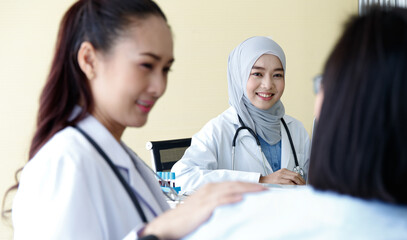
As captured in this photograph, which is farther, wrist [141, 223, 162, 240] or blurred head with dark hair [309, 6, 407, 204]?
wrist [141, 223, 162, 240]

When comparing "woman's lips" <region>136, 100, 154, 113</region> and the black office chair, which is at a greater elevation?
"woman's lips" <region>136, 100, 154, 113</region>

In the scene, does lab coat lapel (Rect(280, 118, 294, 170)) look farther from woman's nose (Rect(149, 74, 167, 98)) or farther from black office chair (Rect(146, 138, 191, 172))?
woman's nose (Rect(149, 74, 167, 98))

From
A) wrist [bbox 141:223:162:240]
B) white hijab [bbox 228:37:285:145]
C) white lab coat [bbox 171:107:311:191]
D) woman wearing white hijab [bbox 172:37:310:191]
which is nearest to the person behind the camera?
wrist [bbox 141:223:162:240]

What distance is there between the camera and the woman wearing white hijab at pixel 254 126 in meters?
2.24

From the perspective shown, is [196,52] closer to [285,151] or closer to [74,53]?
[285,151]

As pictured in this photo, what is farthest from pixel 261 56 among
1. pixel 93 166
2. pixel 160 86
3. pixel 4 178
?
pixel 4 178

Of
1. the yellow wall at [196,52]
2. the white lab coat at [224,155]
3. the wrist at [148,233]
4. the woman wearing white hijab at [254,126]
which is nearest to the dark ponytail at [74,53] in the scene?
the wrist at [148,233]

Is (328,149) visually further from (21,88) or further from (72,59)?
(21,88)

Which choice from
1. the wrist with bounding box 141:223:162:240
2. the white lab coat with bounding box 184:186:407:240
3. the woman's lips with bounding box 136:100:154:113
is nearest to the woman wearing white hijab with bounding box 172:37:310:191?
the woman's lips with bounding box 136:100:154:113

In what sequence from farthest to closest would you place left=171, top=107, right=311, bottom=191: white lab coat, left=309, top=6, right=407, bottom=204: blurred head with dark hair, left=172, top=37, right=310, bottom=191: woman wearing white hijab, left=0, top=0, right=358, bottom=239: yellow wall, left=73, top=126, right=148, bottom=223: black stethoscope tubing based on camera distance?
left=0, top=0, right=358, bottom=239: yellow wall
left=172, top=37, right=310, bottom=191: woman wearing white hijab
left=171, top=107, right=311, bottom=191: white lab coat
left=73, top=126, right=148, bottom=223: black stethoscope tubing
left=309, top=6, right=407, bottom=204: blurred head with dark hair

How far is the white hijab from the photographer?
235 centimetres

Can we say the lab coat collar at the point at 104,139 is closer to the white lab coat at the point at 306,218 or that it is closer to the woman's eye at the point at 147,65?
the woman's eye at the point at 147,65

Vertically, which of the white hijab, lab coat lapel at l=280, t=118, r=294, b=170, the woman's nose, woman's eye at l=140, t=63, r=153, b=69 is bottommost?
lab coat lapel at l=280, t=118, r=294, b=170

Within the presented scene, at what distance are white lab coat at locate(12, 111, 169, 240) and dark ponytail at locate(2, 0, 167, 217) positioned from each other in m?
0.08
